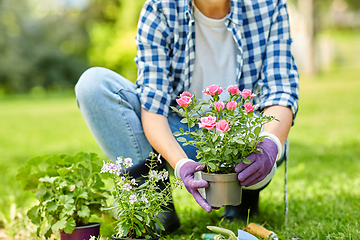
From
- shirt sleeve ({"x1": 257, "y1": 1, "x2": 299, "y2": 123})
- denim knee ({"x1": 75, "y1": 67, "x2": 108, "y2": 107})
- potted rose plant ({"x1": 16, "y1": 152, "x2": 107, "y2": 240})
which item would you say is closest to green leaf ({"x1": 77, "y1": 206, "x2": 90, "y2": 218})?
potted rose plant ({"x1": 16, "y1": 152, "x2": 107, "y2": 240})

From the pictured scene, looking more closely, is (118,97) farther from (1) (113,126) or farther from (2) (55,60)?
(2) (55,60)

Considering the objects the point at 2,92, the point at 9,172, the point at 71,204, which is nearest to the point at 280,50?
the point at 71,204

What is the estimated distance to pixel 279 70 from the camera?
1613 millimetres

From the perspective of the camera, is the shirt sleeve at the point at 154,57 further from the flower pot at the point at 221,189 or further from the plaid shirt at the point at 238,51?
the flower pot at the point at 221,189

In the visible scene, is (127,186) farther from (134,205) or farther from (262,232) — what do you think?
(262,232)

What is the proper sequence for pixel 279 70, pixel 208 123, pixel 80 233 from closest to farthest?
pixel 208 123
pixel 80 233
pixel 279 70

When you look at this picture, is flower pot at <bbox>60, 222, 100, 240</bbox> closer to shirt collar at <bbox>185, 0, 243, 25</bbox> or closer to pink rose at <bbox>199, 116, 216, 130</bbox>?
pink rose at <bbox>199, 116, 216, 130</bbox>

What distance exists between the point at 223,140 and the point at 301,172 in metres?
1.94

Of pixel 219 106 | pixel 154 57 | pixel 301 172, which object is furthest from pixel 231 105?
pixel 301 172

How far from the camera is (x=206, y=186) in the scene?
4.04 ft

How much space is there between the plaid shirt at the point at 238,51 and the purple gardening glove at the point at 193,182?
34 centimetres

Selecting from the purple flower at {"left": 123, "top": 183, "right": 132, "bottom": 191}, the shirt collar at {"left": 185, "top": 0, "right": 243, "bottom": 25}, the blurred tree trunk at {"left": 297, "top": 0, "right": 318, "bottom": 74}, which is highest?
the shirt collar at {"left": 185, "top": 0, "right": 243, "bottom": 25}

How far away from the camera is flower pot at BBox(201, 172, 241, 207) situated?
122 centimetres

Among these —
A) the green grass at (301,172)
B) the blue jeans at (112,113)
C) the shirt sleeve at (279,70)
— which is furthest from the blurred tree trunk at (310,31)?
the blue jeans at (112,113)
